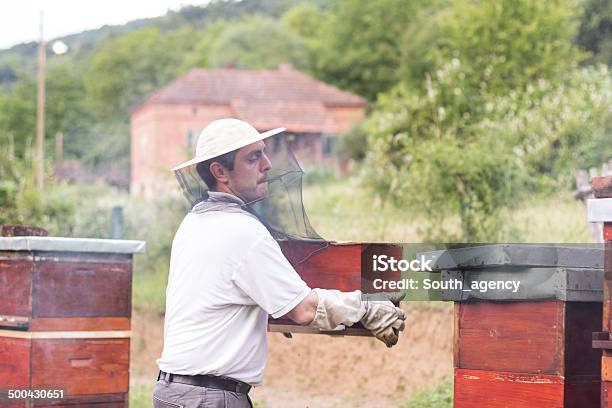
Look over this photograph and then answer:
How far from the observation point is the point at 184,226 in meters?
3.68

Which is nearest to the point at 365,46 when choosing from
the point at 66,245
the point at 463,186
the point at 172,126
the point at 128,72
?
the point at 172,126

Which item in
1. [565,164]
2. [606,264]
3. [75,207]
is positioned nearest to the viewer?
[606,264]

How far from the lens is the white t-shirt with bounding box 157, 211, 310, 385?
3.38 metres

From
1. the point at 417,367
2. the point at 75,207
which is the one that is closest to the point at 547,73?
the point at 75,207

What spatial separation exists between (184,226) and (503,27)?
2806 centimetres

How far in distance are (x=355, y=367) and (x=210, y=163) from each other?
18.8 ft

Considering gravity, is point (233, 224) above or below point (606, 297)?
above

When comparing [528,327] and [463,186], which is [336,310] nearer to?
[528,327]

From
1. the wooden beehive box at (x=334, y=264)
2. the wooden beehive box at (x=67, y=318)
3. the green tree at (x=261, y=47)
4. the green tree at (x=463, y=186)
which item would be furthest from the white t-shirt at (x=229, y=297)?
the green tree at (x=261, y=47)

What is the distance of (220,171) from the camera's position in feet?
11.9

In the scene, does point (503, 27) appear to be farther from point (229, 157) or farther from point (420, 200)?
point (229, 157)

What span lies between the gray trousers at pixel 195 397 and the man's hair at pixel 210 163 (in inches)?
28.5

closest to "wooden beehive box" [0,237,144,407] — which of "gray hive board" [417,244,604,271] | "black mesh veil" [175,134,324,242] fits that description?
"black mesh veil" [175,134,324,242]

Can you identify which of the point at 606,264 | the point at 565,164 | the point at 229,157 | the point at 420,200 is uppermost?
the point at 565,164
